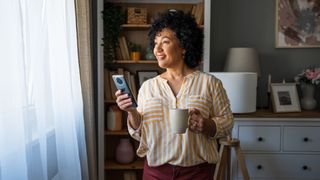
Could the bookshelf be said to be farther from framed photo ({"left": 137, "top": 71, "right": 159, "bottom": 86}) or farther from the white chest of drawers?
the white chest of drawers

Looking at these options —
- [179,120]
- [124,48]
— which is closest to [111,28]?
[124,48]

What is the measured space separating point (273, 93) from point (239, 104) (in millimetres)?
484

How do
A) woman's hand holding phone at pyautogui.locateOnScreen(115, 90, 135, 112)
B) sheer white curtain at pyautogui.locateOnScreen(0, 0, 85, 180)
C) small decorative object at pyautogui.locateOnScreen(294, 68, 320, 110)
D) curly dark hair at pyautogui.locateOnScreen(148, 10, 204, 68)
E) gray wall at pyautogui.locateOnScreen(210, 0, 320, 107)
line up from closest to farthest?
sheer white curtain at pyautogui.locateOnScreen(0, 0, 85, 180)
woman's hand holding phone at pyautogui.locateOnScreen(115, 90, 135, 112)
curly dark hair at pyautogui.locateOnScreen(148, 10, 204, 68)
small decorative object at pyautogui.locateOnScreen(294, 68, 320, 110)
gray wall at pyautogui.locateOnScreen(210, 0, 320, 107)

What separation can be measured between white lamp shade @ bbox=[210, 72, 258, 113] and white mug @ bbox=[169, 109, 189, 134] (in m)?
1.18

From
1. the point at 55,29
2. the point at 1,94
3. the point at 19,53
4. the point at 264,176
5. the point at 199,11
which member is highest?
the point at 199,11

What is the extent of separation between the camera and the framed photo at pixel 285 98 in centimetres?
259

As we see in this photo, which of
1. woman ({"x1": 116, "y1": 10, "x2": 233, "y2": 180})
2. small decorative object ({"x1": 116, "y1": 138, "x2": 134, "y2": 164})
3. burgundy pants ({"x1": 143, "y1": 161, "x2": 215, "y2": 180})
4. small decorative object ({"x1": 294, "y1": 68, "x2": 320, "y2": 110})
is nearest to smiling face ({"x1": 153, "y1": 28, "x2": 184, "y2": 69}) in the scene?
woman ({"x1": 116, "y1": 10, "x2": 233, "y2": 180})

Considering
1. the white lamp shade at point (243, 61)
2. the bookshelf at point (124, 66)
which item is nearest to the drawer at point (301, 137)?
the white lamp shade at point (243, 61)

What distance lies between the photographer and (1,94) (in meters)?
1.04

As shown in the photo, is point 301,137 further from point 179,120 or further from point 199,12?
point 179,120

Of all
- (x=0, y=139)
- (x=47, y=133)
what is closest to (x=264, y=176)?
Result: (x=47, y=133)

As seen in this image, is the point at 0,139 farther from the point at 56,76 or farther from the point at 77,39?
the point at 77,39

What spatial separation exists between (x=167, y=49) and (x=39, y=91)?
2.00ft

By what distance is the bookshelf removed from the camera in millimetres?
2584
